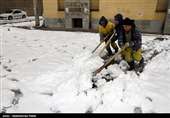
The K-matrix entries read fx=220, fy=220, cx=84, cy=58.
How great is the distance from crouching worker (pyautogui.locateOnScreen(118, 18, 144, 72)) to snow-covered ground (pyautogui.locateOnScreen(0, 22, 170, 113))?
35 cm

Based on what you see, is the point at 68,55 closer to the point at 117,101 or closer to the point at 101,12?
the point at 117,101

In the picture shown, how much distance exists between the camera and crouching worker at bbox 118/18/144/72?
5.35 meters

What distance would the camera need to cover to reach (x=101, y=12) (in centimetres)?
1388

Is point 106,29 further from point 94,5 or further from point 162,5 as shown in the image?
point 94,5

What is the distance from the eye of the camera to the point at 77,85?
488 centimetres

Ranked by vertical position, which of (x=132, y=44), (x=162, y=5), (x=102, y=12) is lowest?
(x=132, y=44)

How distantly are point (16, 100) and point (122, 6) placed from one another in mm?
10532

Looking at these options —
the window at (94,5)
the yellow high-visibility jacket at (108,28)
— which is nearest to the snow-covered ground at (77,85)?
the yellow high-visibility jacket at (108,28)

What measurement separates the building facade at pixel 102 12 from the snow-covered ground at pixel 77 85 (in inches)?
226

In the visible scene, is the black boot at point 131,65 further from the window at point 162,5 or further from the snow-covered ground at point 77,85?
the window at point 162,5

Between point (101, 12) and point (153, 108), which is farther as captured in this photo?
point (101, 12)

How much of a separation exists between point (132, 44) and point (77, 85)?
5.73ft

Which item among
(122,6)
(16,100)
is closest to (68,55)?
(16,100)

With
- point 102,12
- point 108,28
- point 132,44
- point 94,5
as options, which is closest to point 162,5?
point 102,12
